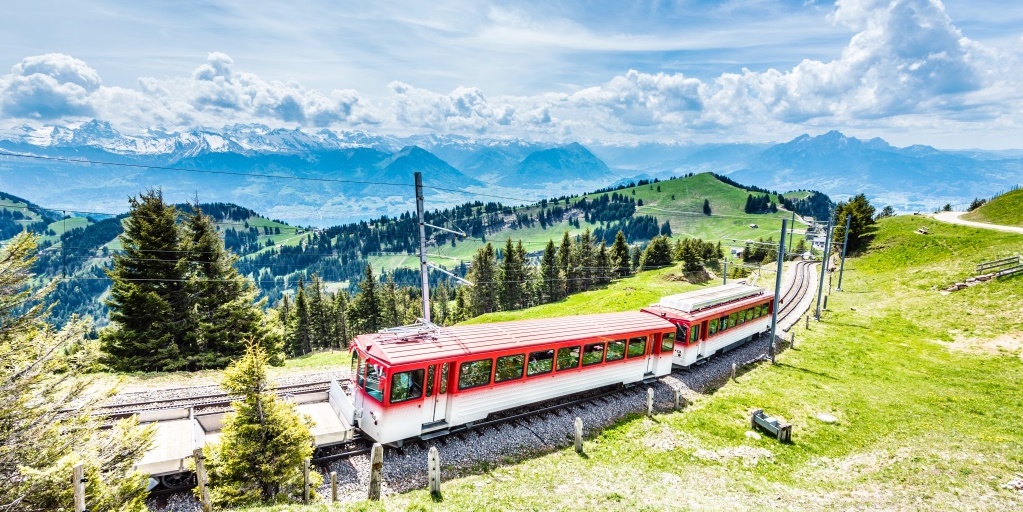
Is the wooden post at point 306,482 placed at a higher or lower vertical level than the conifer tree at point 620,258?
higher

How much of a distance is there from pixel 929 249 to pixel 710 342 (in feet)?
141

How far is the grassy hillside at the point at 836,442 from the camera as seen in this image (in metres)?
13.4

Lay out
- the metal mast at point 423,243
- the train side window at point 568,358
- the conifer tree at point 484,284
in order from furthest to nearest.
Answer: the conifer tree at point 484,284
the train side window at point 568,358
the metal mast at point 423,243

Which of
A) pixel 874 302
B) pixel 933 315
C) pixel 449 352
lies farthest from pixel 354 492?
pixel 874 302

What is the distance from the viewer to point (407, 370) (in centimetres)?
1534

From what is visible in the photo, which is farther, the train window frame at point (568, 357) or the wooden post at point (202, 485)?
the train window frame at point (568, 357)

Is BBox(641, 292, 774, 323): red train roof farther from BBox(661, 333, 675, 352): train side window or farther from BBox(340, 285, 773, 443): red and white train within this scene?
BBox(661, 333, 675, 352): train side window

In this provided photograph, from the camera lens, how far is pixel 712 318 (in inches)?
1079

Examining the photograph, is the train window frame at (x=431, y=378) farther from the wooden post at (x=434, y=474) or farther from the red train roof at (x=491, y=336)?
the wooden post at (x=434, y=474)

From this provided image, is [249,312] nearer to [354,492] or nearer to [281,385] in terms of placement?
[281,385]

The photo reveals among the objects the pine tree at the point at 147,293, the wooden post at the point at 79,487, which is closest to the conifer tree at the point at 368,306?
the pine tree at the point at 147,293

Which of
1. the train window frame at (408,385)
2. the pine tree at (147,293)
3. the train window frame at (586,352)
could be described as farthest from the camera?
the pine tree at (147,293)

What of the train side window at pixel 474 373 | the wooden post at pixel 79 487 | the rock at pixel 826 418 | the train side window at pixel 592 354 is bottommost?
the rock at pixel 826 418

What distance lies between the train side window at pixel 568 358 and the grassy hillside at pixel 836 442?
3.12 metres
